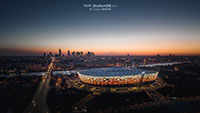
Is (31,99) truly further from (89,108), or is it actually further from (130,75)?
(130,75)

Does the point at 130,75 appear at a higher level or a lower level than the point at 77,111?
higher

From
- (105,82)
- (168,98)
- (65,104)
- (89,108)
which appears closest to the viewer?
(89,108)

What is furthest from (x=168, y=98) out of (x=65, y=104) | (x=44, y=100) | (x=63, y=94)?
(x=44, y=100)

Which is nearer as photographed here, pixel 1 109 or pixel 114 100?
pixel 1 109

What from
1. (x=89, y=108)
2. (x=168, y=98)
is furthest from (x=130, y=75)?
(x=89, y=108)

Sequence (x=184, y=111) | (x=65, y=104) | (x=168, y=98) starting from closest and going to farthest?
(x=184, y=111)
(x=65, y=104)
(x=168, y=98)

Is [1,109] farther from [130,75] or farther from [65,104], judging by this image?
[130,75]

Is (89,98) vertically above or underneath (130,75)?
underneath

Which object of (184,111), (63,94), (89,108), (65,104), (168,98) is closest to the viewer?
(184,111)

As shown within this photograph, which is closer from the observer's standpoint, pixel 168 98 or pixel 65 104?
pixel 65 104
